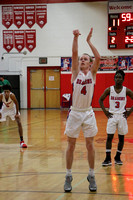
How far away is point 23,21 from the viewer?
19516 mm

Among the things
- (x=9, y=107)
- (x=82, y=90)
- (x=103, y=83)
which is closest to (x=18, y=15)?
(x=103, y=83)

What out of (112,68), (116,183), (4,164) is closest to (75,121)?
(116,183)

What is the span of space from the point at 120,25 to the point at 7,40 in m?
7.19

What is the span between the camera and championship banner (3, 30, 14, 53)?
1959 centimetres

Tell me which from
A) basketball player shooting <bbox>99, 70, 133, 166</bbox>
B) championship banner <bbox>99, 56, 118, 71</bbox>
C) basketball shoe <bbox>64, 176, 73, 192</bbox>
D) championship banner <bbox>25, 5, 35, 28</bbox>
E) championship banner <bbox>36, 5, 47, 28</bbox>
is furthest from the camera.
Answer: championship banner <bbox>25, 5, 35, 28</bbox>

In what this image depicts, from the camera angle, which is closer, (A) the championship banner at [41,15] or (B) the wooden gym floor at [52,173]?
(B) the wooden gym floor at [52,173]

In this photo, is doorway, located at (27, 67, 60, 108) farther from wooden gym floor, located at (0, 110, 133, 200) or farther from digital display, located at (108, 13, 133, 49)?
wooden gym floor, located at (0, 110, 133, 200)

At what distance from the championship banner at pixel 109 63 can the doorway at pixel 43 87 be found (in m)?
2.97

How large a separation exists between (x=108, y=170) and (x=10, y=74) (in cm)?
1528

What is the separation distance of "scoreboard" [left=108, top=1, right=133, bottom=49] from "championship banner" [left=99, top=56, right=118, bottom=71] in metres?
0.82

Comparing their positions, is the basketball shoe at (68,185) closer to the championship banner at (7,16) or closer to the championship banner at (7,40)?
the championship banner at (7,40)

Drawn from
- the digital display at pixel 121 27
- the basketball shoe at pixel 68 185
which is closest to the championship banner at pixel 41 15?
the digital display at pixel 121 27

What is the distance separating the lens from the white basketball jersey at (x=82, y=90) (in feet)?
12.6

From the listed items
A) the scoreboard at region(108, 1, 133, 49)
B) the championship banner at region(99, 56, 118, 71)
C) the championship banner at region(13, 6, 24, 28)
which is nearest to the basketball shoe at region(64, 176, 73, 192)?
the scoreboard at region(108, 1, 133, 49)
